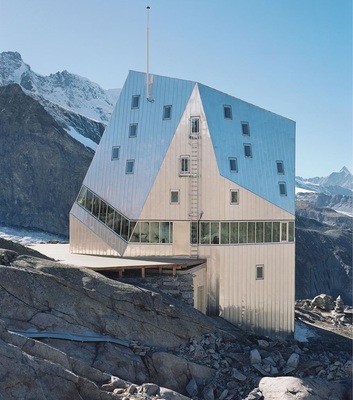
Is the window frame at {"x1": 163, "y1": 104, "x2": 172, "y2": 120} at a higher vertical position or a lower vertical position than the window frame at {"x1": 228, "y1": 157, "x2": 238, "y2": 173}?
higher

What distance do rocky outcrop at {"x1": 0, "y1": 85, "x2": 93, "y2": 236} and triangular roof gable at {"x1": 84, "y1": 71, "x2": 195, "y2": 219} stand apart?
5432cm

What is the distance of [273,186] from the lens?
92.4 feet

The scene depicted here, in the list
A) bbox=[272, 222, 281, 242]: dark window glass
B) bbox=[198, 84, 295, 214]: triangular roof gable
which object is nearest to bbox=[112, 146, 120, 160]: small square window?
bbox=[198, 84, 295, 214]: triangular roof gable

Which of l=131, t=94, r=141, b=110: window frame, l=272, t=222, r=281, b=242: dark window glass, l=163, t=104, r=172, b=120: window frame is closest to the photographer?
l=163, t=104, r=172, b=120: window frame

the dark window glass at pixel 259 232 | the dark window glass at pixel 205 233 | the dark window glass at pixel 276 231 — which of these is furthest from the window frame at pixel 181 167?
the dark window glass at pixel 276 231

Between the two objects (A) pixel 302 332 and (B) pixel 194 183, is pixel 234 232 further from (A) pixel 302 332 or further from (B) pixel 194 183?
(A) pixel 302 332

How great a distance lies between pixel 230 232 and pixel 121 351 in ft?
39.9

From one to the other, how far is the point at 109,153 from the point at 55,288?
13883mm

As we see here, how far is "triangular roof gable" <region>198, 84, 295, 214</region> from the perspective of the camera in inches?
1068

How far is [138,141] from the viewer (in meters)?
28.1

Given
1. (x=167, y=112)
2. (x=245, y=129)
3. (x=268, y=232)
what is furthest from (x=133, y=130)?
(x=268, y=232)

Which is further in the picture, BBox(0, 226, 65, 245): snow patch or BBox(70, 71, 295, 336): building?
BBox(0, 226, 65, 245): snow patch

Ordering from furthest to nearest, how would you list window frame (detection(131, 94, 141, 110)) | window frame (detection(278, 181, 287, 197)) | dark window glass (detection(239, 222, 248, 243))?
window frame (detection(131, 94, 141, 110))
window frame (detection(278, 181, 287, 197))
dark window glass (detection(239, 222, 248, 243))

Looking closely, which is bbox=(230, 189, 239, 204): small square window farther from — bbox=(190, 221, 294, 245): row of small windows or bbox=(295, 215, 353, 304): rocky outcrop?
bbox=(295, 215, 353, 304): rocky outcrop
